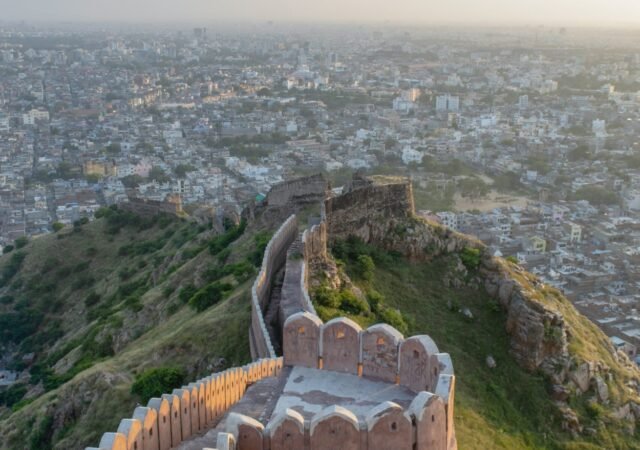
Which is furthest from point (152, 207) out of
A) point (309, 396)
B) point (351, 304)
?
point (309, 396)

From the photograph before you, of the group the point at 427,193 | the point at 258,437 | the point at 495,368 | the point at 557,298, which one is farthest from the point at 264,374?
the point at 427,193

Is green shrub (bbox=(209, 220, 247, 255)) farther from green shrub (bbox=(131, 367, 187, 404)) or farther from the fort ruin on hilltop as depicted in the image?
the fort ruin on hilltop

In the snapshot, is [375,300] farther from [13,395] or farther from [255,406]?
[13,395]

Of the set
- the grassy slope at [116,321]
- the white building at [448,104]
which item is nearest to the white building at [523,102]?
the white building at [448,104]

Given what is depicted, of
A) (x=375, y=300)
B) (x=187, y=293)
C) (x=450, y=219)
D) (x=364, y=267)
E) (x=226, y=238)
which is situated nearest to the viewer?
(x=375, y=300)

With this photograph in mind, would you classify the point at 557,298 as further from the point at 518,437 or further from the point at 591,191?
the point at 591,191

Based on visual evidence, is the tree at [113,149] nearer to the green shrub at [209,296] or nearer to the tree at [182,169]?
the tree at [182,169]
